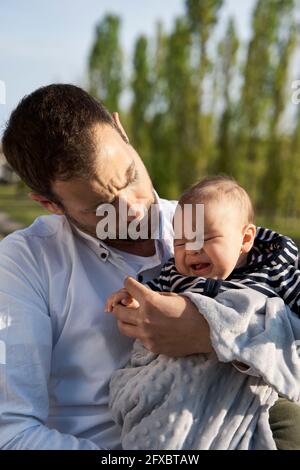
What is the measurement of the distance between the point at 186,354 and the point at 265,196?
15587mm

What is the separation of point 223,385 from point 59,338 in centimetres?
52

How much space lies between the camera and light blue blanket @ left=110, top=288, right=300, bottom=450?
4.79 feet

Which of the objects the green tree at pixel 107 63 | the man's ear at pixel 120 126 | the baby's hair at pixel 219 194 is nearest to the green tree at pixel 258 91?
the green tree at pixel 107 63

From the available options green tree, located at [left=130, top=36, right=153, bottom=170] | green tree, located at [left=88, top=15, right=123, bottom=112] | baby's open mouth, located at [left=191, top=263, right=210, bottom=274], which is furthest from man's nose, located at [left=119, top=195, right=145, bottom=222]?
green tree, located at [left=88, top=15, right=123, bottom=112]

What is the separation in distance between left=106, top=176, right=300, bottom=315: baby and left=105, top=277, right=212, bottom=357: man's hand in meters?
0.05

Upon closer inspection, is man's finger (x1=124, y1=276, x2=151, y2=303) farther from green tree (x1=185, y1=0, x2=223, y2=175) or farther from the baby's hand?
green tree (x1=185, y1=0, x2=223, y2=175)

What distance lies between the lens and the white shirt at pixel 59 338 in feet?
5.30

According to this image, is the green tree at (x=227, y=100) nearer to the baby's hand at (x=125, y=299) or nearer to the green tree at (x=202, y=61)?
the green tree at (x=202, y=61)

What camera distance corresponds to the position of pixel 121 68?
891 inches

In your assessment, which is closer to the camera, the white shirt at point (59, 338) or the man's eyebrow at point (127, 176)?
the white shirt at point (59, 338)

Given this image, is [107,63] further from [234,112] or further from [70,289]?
[70,289]

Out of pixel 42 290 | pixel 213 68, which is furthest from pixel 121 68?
pixel 42 290

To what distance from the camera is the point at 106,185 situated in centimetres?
178

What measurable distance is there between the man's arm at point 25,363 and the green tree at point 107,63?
68.1 ft
